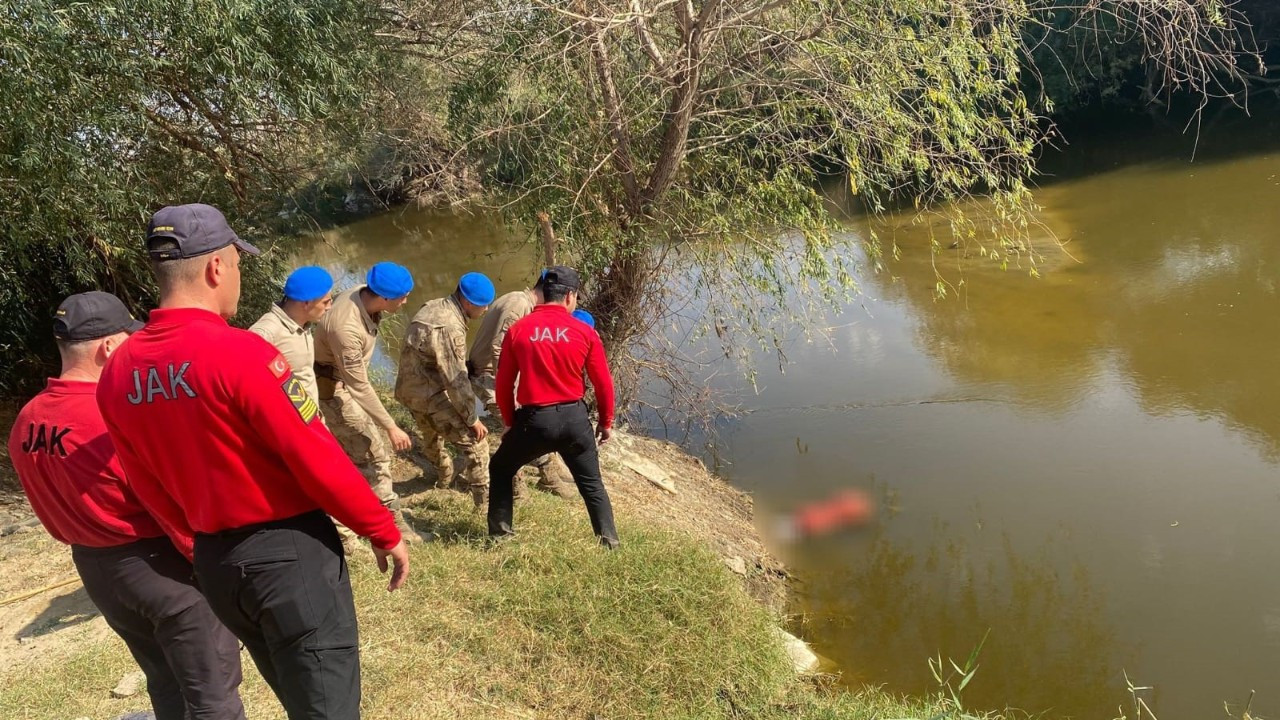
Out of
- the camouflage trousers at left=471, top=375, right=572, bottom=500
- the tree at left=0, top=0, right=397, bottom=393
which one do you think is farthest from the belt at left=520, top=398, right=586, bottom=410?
the tree at left=0, top=0, right=397, bottom=393

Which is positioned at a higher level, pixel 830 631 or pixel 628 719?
pixel 628 719

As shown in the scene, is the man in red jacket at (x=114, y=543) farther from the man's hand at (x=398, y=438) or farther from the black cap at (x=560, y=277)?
the black cap at (x=560, y=277)

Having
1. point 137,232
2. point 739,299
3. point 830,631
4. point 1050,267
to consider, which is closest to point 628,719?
point 830,631

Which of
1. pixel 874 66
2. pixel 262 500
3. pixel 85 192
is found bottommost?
pixel 262 500

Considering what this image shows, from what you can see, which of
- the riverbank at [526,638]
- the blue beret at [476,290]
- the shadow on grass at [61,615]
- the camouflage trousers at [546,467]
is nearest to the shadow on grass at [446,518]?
the riverbank at [526,638]

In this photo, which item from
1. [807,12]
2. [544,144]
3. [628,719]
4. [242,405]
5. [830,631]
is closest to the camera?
[242,405]

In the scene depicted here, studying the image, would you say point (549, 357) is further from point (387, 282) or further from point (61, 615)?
point (61, 615)

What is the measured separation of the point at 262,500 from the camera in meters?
2.25

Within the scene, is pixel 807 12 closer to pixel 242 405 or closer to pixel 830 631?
pixel 830 631

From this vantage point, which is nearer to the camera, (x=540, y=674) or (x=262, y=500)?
(x=262, y=500)

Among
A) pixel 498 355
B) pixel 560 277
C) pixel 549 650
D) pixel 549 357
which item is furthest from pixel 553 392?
pixel 498 355

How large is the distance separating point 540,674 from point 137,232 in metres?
5.69

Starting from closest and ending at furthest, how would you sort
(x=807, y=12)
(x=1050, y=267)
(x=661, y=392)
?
(x=807, y=12) < (x=661, y=392) < (x=1050, y=267)

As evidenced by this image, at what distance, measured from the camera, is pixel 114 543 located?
2.78 m
